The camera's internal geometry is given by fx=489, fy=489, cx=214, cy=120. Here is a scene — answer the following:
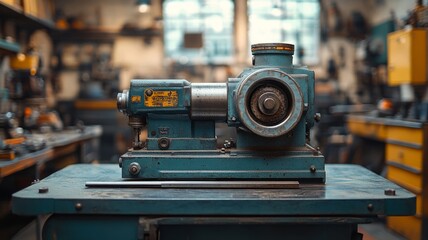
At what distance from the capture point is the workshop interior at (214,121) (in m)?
1.56

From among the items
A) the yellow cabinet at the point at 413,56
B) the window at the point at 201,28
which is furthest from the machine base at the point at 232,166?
the window at the point at 201,28

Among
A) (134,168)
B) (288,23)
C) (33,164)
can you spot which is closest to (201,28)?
(288,23)

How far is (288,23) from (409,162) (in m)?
4.02

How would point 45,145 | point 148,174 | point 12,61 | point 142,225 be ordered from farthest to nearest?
point 12,61
point 45,145
point 148,174
point 142,225

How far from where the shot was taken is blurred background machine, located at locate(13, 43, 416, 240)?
5.02ft

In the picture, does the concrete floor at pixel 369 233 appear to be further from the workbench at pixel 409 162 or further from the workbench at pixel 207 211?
the workbench at pixel 207 211

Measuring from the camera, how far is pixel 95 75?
6.86 meters

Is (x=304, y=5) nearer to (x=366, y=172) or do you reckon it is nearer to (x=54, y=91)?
(x=54, y=91)

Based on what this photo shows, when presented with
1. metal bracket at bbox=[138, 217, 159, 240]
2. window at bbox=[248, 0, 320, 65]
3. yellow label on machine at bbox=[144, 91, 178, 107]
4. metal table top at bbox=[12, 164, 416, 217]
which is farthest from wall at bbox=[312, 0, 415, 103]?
metal bracket at bbox=[138, 217, 159, 240]

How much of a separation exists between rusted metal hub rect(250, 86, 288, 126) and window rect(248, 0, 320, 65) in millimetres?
5470

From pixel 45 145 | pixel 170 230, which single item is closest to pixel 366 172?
pixel 170 230

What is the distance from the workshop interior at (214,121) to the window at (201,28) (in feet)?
0.07

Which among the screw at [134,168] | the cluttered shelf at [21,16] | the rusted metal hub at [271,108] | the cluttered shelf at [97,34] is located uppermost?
the cluttered shelf at [97,34]

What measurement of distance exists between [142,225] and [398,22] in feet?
17.5
